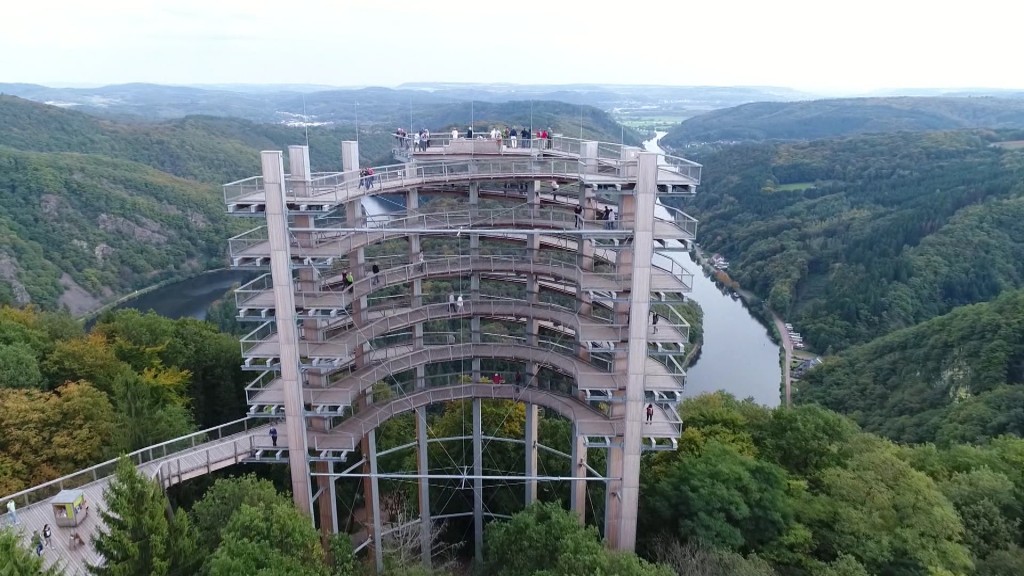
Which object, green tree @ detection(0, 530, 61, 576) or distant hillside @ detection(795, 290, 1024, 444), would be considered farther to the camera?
distant hillside @ detection(795, 290, 1024, 444)

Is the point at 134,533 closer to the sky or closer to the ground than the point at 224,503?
closer to the sky

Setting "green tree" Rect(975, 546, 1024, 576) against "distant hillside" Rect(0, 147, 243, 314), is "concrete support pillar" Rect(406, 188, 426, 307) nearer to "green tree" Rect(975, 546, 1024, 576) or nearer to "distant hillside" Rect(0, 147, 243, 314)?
"green tree" Rect(975, 546, 1024, 576)

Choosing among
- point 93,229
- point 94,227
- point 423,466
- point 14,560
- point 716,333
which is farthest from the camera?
point 94,227

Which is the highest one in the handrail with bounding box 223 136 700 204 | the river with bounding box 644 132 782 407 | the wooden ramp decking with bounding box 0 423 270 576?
the handrail with bounding box 223 136 700 204

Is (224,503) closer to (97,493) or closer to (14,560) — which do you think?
(97,493)

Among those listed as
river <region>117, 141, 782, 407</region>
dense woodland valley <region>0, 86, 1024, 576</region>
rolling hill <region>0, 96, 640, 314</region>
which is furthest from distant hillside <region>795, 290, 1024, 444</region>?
rolling hill <region>0, 96, 640, 314</region>

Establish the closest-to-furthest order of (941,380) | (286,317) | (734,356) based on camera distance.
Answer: (286,317)
(941,380)
(734,356)

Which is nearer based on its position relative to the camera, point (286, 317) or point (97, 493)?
point (286, 317)

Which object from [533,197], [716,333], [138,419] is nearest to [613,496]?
[533,197]
